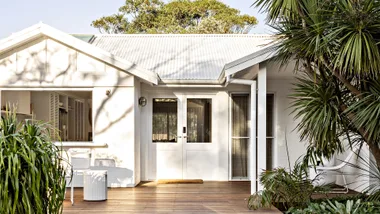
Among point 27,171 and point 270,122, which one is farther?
point 270,122

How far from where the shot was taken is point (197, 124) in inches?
448

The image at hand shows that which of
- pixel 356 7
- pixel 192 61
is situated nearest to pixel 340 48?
pixel 356 7

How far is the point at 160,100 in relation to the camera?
1138 cm

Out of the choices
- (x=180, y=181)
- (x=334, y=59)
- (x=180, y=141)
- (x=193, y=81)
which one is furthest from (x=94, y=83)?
(x=334, y=59)

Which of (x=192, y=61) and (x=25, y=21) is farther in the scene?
(x=25, y=21)

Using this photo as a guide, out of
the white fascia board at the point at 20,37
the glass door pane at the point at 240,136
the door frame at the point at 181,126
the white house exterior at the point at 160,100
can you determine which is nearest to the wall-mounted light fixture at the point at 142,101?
the white house exterior at the point at 160,100

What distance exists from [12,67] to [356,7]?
7405 millimetres

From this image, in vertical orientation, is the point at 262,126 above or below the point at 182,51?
below

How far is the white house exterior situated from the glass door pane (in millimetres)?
25

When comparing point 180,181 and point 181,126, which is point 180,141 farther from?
point 180,181

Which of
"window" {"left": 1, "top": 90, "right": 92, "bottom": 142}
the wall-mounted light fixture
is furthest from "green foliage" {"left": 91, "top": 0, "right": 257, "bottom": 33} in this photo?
the wall-mounted light fixture

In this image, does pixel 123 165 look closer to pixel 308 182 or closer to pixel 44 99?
pixel 44 99

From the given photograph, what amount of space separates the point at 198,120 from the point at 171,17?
1615 centimetres

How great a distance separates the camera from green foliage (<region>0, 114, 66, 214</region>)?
409 centimetres
